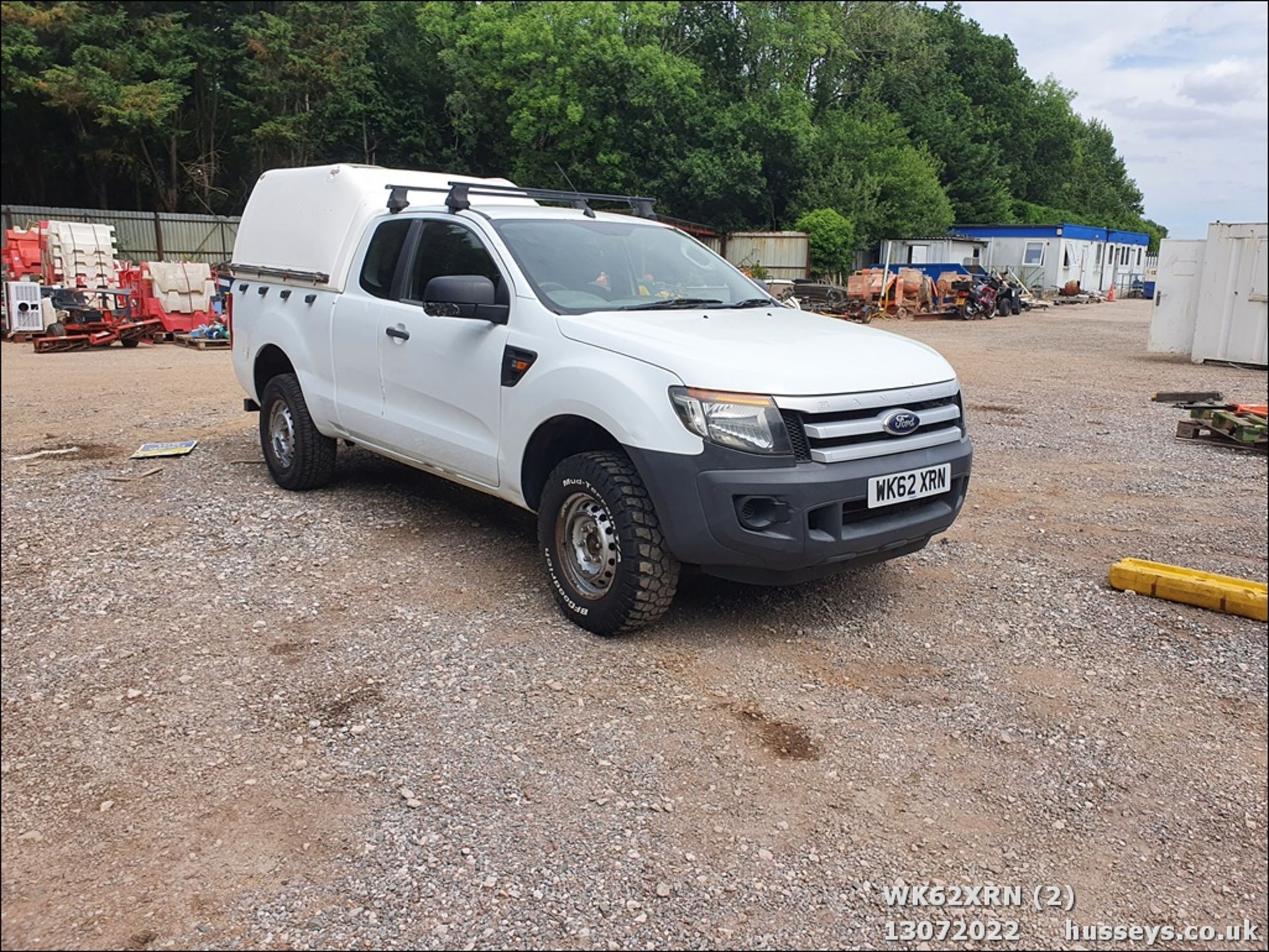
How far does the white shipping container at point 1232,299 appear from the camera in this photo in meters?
14.2

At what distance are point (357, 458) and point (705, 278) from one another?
3629 millimetres

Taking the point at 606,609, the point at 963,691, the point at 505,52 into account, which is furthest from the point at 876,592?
the point at 505,52

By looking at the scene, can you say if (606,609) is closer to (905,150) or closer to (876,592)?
(876,592)

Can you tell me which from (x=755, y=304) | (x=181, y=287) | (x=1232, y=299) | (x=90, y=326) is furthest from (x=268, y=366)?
(x=1232, y=299)

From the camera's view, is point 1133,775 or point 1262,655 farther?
point 1262,655

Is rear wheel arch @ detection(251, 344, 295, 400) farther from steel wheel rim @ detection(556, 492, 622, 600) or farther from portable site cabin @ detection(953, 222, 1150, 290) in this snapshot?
portable site cabin @ detection(953, 222, 1150, 290)

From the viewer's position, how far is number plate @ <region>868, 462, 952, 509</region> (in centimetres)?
414

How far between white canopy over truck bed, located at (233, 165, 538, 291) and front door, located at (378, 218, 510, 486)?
0.46m

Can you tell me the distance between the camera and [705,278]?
18.2ft

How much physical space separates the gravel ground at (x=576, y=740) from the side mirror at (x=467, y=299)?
1376 mm

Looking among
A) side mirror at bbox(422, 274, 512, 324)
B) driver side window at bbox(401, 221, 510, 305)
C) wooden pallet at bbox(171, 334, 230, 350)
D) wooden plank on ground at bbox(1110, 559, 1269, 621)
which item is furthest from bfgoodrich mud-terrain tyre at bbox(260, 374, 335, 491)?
wooden pallet at bbox(171, 334, 230, 350)

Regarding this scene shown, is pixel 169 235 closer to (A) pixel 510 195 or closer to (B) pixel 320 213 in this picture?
(B) pixel 320 213

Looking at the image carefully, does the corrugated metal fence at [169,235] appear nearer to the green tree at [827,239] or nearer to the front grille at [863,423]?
the green tree at [827,239]

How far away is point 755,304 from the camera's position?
217 inches
